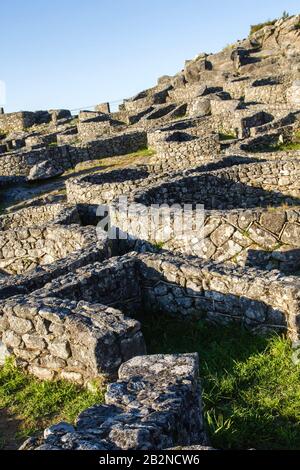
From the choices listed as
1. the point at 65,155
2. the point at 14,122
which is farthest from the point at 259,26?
the point at 65,155

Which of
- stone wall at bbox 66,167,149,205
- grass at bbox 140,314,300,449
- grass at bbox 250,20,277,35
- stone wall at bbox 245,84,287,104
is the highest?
grass at bbox 250,20,277,35

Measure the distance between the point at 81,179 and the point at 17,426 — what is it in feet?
42.9

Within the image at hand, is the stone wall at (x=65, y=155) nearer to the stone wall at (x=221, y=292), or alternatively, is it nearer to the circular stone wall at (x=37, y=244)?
the circular stone wall at (x=37, y=244)

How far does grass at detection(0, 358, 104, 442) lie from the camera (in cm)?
656

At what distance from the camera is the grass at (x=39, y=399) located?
21.5 feet

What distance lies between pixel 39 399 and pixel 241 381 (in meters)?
2.71

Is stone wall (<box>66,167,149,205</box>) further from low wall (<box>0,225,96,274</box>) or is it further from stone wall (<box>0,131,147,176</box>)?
stone wall (<box>0,131,147,176</box>)

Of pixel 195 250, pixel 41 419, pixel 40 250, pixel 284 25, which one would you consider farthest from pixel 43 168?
pixel 284 25

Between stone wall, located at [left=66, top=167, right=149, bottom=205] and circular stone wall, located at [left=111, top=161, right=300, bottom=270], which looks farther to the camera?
stone wall, located at [left=66, top=167, right=149, bottom=205]

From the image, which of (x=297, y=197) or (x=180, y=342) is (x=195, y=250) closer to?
(x=180, y=342)

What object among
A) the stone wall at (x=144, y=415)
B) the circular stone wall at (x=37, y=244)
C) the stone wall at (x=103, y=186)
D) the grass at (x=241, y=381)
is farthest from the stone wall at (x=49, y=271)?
the stone wall at (x=103, y=186)

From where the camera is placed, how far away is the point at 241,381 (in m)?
6.61

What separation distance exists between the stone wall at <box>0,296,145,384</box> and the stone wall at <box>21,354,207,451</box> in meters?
0.88

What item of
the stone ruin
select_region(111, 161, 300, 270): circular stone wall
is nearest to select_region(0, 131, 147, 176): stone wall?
the stone ruin
